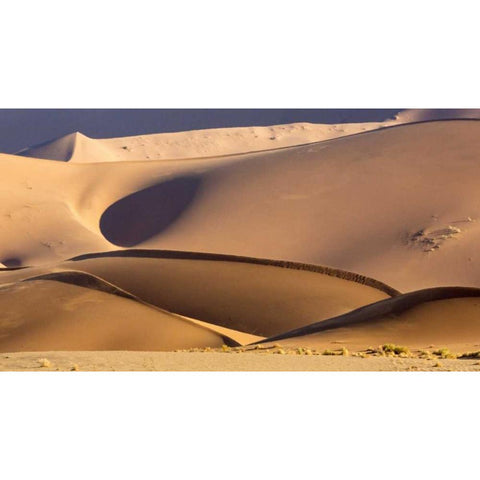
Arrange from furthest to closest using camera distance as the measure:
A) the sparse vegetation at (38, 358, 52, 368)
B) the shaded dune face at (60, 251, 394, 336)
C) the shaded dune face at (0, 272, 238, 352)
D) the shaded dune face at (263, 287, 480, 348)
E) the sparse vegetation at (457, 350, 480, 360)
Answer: the shaded dune face at (60, 251, 394, 336), the shaded dune face at (0, 272, 238, 352), the shaded dune face at (263, 287, 480, 348), the sparse vegetation at (457, 350, 480, 360), the sparse vegetation at (38, 358, 52, 368)

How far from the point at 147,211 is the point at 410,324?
33.2 meters

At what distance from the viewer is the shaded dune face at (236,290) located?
25281mm

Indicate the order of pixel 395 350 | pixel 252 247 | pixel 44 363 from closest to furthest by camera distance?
pixel 44 363 < pixel 395 350 < pixel 252 247

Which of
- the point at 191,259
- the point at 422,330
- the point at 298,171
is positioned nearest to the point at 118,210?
the point at 298,171

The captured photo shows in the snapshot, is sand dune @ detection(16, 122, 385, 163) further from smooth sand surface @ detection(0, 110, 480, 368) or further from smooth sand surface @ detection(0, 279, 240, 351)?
smooth sand surface @ detection(0, 279, 240, 351)

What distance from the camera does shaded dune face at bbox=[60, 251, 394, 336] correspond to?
25.3 metres

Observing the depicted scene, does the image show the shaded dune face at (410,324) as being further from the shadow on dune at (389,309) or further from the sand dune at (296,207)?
the sand dune at (296,207)

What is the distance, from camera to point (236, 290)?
26438 mm

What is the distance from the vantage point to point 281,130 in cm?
10494

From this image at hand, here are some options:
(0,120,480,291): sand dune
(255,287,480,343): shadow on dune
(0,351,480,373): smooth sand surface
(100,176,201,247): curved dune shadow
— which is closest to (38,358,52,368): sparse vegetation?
(0,351,480,373): smooth sand surface

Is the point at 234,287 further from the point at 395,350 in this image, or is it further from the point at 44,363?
the point at 44,363

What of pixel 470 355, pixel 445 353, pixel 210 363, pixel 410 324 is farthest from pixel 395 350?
pixel 210 363

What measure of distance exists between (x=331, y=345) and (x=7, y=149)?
332 ft

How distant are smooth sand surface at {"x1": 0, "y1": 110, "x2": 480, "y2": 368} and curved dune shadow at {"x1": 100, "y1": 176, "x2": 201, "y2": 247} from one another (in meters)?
0.12
